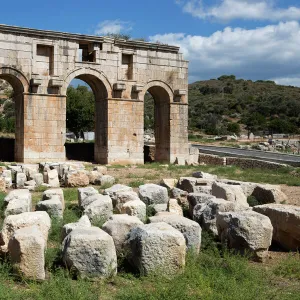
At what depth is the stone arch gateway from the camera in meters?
17.9

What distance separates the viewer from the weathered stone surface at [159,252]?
16.4ft

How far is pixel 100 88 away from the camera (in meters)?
19.9

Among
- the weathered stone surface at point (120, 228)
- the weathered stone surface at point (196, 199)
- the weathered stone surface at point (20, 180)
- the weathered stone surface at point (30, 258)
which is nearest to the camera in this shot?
the weathered stone surface at point (30, 258)

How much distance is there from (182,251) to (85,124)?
106 feet

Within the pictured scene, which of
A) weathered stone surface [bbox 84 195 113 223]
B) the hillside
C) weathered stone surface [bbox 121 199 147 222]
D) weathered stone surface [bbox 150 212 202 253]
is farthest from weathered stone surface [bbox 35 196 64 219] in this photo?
the hillside

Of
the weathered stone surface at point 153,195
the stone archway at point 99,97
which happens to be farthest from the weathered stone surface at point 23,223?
the stone archway at point 99,97

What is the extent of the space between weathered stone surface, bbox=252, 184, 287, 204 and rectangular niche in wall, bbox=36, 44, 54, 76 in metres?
11.4

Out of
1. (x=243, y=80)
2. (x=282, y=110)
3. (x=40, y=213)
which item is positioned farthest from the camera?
(x=243, y=80)

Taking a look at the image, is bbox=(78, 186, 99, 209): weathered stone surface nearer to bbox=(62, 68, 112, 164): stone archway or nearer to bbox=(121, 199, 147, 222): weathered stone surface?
bbox=(121, 199, 147, 222): weathered stone surface

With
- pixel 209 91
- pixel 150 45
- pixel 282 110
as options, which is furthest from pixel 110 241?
pixel 209 91

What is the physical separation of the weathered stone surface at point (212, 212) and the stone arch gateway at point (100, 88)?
12.0 metres

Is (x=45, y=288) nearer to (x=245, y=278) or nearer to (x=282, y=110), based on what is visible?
(x=245, y=278)

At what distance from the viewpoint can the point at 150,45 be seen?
66.9 ft

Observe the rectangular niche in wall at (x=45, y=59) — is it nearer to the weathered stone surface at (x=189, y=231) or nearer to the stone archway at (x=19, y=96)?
the stone archway at (x=19, y=96)
